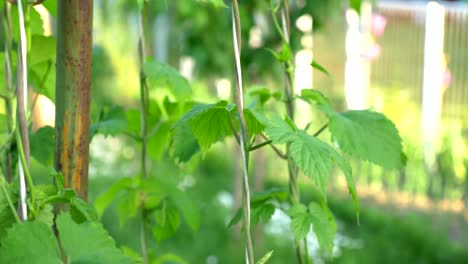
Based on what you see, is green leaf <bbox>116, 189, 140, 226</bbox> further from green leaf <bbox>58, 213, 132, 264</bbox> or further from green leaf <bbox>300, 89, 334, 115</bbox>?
green leaf <bbox>58, 213, 132, 264</bbox>

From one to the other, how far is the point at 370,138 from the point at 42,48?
0.53 metres

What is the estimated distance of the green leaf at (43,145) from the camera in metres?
1.27

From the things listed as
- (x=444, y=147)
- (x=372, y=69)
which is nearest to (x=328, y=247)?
(x=444, y=147)

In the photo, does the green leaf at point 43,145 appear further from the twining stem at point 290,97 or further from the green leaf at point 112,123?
the twining stem at point 290,97

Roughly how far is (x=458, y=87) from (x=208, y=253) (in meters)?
3.15

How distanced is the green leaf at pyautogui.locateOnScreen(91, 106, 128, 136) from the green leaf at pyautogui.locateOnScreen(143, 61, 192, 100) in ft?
0.31

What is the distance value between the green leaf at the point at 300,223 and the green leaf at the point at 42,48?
1.47 feet

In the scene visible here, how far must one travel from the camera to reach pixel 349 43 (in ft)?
24.9

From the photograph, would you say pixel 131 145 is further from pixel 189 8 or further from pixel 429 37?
pixel 189 8

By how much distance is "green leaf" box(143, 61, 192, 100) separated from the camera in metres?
1.41

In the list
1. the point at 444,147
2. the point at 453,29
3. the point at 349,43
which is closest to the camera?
the point at 444,147

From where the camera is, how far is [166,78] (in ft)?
4.66

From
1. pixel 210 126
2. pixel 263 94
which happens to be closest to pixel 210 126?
pixel 210 126

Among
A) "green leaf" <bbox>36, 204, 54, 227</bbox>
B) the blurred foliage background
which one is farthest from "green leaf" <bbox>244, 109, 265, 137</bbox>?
the blurred foliage background
